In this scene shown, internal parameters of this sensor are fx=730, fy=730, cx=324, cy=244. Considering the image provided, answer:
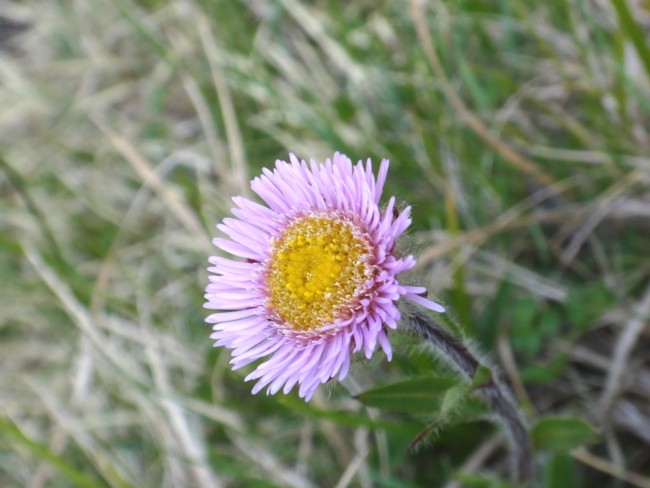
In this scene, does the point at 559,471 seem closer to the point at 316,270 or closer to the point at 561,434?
the point at 561,434

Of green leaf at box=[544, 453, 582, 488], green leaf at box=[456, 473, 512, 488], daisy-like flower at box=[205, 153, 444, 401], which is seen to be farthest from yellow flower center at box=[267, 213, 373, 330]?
green leaf at box=[544, 453, 582, 488]

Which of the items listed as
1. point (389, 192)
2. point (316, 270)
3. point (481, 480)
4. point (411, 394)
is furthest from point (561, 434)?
point (389, 192)

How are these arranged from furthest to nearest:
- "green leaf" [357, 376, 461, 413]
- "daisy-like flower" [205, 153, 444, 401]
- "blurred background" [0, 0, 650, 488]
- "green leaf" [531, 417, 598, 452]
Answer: "blurred background" [0, 0, 650, 488] < "green leaf" [531, 417, 598, 452] < "green leaf" [357, 376, 461, 413] < "daisy-like flower" [205, 153, 444, 401]

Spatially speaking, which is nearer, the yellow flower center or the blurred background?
Result: the yellow flower center

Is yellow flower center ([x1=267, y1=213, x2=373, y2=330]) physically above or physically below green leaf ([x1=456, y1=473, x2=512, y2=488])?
above

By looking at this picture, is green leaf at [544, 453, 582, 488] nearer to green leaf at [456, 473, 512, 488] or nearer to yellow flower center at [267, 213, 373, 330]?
green leaf at [456, 473, 512, 488]

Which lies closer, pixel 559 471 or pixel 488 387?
pixel 488 387

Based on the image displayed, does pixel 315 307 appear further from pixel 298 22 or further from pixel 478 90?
pixel 298 22
